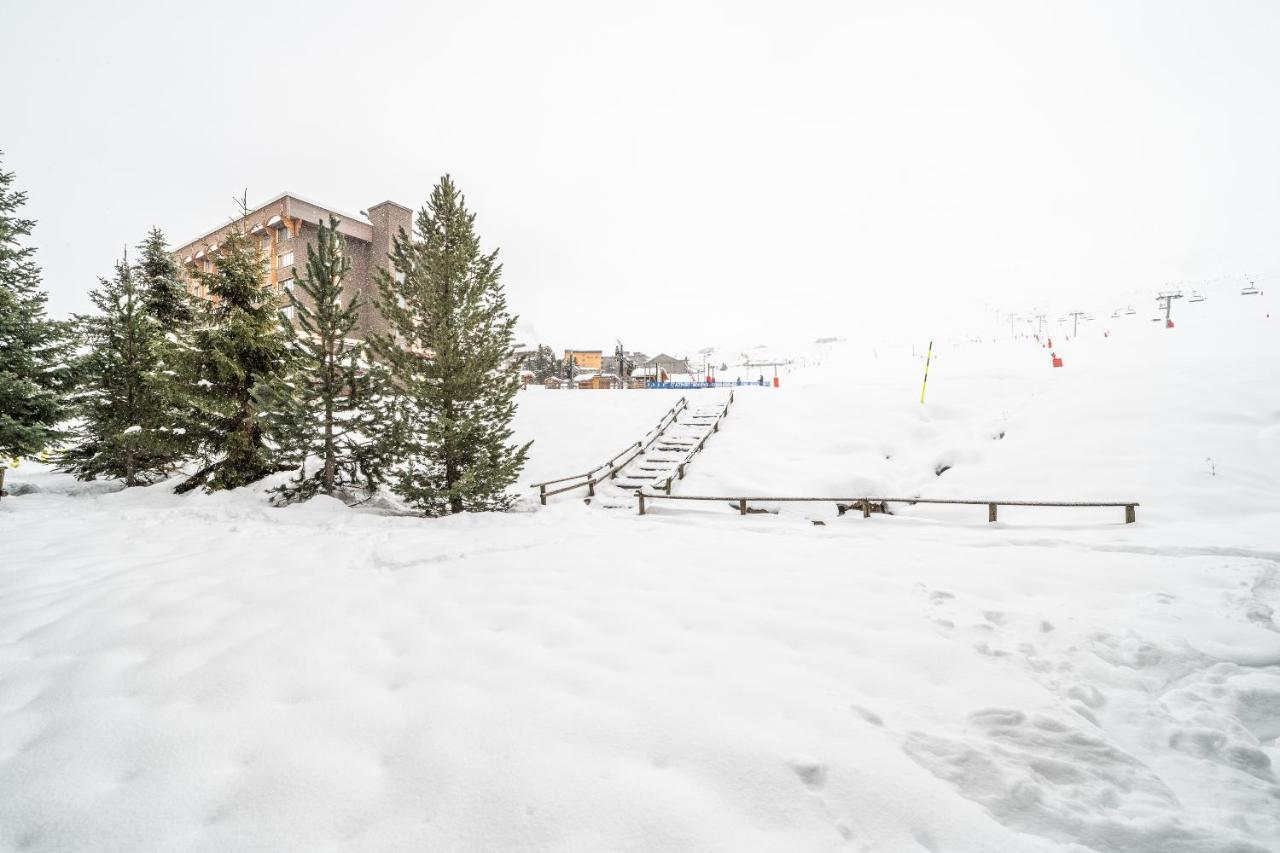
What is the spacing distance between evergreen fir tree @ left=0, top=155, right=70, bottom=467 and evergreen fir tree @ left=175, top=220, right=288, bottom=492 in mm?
3381

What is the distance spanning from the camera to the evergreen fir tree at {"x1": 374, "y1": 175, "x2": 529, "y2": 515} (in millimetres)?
10508

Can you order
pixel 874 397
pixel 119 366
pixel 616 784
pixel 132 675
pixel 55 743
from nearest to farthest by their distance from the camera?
pixel 616 784 < pixel 55 743 < pixel 132 675 < pixel 119 366 < pixel 874 397

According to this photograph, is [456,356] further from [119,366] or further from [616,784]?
[119,366]

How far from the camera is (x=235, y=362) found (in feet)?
37.6

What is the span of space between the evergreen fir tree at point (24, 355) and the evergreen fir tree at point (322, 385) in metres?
6.08

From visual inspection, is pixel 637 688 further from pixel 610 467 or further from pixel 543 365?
pixel 543 365

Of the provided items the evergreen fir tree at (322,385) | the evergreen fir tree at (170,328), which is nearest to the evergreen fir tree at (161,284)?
the evergreen fir tree at (170,328)

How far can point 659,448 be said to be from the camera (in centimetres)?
1720

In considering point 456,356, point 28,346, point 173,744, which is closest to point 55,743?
point 173,744

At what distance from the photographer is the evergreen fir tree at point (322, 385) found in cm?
1070

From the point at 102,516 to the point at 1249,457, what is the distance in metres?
24.3

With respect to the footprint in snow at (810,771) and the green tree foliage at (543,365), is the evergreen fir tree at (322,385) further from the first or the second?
the green tree foliage at (543,365)

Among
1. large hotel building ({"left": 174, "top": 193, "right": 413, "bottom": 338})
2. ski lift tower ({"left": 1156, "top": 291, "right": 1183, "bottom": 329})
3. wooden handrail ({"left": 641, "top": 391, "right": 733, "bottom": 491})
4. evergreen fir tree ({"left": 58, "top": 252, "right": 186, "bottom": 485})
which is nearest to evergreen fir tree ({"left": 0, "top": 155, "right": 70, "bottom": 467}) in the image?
evergreen fir tree ({"left": 58, "top": 252, "right": 186, "bottom": 485})

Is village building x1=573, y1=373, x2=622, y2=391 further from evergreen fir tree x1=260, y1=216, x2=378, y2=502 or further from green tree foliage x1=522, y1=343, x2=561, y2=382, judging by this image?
evergreen fir tree x1=260, y1=216, x2=378, y2=502
